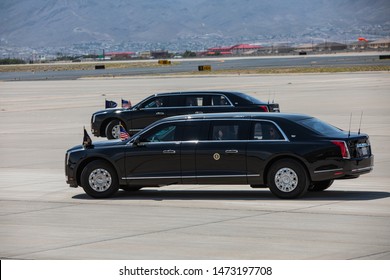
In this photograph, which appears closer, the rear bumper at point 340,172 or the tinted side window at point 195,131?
the rear bumper at point 340,172

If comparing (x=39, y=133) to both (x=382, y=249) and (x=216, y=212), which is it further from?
(x=382, y=249)

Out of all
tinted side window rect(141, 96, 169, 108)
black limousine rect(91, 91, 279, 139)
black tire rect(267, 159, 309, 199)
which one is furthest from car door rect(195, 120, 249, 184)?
tinted side window rect(141, 96, 169, 108)

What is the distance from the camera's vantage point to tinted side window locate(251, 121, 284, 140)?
1791 cm

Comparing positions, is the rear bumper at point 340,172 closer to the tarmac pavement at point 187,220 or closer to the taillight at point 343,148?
the taillight at point 343,148

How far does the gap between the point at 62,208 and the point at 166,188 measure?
308 centimetres

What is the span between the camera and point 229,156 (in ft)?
58.9

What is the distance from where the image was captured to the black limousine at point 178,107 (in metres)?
29.4

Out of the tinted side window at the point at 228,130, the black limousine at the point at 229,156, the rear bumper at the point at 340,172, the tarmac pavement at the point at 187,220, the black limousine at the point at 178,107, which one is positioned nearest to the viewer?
the tarmac pavement at the point at 187,220

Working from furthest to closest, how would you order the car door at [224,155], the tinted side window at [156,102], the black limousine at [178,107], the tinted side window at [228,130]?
1. the tinted side window at [156,102]
2. the black limousine at [178,107]
3. the tinted side window at [228,130]
4. the car door at [224,155]

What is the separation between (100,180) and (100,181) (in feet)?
0.06

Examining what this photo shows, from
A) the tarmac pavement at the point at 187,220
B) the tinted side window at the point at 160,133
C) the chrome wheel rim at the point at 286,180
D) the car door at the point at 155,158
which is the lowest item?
the tarmac pavement at the point at 187,220

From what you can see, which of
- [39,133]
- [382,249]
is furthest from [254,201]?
[39,133]

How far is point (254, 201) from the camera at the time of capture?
17578mm

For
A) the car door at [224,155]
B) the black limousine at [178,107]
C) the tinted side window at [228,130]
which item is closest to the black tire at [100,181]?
the car door at [224,155]
